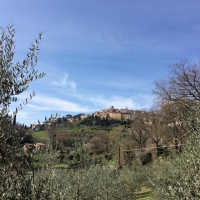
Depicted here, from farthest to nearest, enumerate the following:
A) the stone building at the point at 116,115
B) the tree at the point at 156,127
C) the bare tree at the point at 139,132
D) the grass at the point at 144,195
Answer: the stone building at the point at 116,115, the bare tree at the point at 139,132, the tree at the point at 156,127, the grass at the point at 144,195

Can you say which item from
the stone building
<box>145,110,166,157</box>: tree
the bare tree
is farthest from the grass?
the stone building

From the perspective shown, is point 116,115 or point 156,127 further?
point 116,115

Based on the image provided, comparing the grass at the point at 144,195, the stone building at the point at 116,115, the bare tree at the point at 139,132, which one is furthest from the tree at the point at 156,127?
the stone building at the point at 116,115

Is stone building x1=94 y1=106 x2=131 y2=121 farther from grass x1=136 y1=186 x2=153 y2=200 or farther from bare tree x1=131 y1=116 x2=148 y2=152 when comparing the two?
grass x1=136 y1=186 x2=153 y2=200

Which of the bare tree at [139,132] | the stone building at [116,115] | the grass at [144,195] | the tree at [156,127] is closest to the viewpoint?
the grass at [144,195]

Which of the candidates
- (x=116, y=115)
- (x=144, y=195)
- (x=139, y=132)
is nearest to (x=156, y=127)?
(x=139, y=132)

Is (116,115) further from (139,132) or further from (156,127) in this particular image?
(156,127)

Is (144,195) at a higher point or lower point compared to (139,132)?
lower

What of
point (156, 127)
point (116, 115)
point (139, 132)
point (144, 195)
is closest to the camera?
point (144, 195)

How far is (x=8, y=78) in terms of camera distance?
9.63ft

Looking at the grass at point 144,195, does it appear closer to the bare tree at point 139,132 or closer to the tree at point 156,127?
the tree at point 156,127

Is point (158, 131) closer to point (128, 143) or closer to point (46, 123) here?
point (128, 143)

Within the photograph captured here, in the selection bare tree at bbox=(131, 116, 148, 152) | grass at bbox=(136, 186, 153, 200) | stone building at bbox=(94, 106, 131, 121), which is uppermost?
stone building at bbox=(94, 106, 131, 121)

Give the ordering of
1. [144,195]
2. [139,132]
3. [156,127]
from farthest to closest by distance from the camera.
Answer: [139,132] < [156,127] < [144,195]
